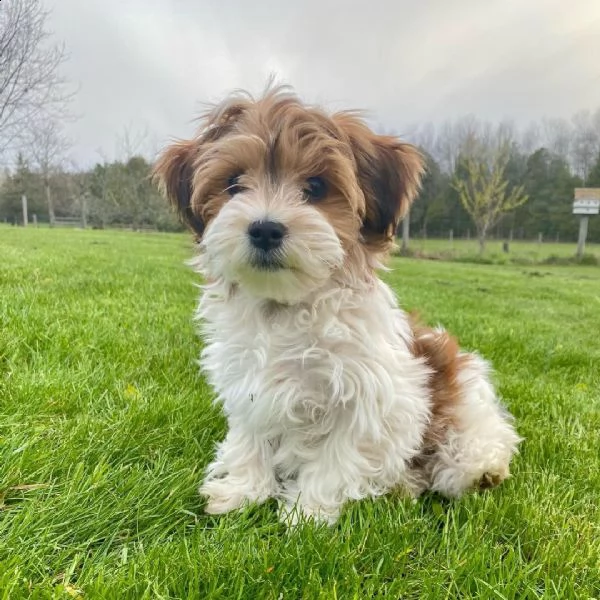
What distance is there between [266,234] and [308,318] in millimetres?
470

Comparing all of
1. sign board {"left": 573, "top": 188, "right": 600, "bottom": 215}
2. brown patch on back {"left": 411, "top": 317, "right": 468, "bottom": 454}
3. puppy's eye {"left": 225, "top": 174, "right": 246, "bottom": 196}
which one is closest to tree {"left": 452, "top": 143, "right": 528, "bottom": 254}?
sign board {"left": 573, "top": 188, "right": 600, "bottom": 215}

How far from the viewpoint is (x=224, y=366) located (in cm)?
271

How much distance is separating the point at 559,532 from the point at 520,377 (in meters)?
2.97

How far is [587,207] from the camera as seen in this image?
36750 mm

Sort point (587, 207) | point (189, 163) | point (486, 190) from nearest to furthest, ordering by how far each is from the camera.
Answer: point (189, 163) → point (587, 207) → point (486, 190)

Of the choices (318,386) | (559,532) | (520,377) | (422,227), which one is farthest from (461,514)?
(422,227)

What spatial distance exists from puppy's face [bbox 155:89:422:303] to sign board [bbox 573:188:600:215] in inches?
1547

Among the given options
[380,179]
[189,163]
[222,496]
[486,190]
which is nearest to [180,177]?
[189,163]

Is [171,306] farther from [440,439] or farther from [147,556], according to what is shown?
[147,556]

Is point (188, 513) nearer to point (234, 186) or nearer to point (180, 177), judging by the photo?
point (234, 186)

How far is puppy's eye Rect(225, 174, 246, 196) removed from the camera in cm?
262

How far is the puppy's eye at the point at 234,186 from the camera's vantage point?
2.62 metres

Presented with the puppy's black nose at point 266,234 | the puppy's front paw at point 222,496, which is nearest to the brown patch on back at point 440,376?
the puppy's front paw at point 222,496

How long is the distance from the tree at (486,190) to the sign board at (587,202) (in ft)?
16.8
